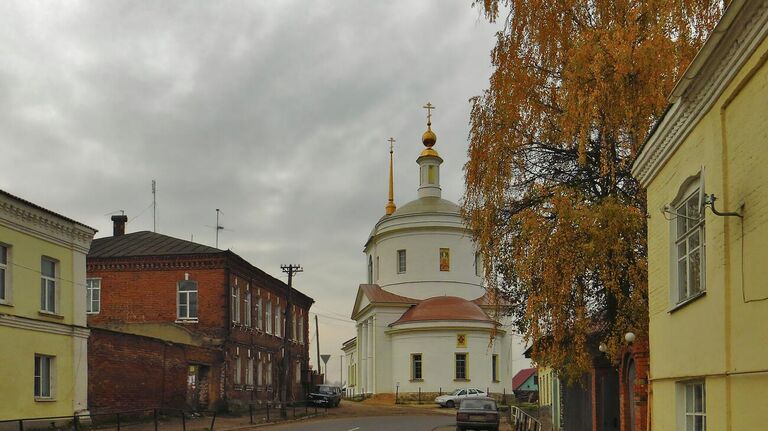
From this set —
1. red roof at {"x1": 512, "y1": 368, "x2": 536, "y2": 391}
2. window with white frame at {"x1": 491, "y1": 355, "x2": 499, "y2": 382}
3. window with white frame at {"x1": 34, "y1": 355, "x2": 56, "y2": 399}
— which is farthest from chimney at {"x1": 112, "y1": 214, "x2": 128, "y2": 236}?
red roof at {"x1": 512, "y1": 368, "x2": 536, "y2": 391}

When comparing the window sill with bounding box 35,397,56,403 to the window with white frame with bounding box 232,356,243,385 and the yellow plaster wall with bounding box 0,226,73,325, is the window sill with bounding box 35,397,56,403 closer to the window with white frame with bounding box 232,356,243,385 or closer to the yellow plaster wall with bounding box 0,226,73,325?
the yellow plaster wall with bounding box 0,226,73,325

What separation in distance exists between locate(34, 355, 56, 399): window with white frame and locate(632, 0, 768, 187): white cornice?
1983cm

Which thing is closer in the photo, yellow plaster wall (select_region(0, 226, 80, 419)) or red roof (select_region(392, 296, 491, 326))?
yellow plaster wall (select_region(0, 226, 80, 419))

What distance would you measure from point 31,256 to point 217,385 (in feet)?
51.2

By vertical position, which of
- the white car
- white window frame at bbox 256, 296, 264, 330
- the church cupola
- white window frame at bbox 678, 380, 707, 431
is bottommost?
the white car

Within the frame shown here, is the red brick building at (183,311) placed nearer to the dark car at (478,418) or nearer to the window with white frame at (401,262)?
the dark car at (478,418)

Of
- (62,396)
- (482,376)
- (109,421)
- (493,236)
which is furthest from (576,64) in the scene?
(482,376)

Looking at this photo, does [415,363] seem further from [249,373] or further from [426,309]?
[249,373]

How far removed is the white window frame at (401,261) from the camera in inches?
2564

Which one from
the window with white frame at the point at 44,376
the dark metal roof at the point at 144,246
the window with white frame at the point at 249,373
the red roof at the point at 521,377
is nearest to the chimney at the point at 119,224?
the dark metal roof at the point at 144,246

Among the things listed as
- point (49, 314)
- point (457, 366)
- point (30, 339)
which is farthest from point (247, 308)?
point (30, 339)

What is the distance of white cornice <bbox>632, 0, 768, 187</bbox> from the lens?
7.96 metres

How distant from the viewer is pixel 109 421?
96.3ft

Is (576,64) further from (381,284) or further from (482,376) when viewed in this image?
(381,284)
